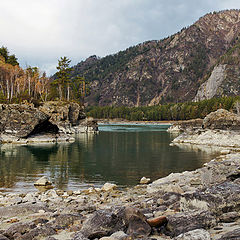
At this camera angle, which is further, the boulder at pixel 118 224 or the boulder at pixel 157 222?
the boulder at pixel 157 222

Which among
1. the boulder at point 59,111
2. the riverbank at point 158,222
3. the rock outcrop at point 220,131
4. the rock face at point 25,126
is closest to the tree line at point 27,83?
the boulder at point 59,111

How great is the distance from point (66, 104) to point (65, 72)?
18034mm

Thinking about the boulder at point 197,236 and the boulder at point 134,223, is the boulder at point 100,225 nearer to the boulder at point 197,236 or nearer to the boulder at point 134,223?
the boulder at point 134,223

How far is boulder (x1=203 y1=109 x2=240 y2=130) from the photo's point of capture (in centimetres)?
5499

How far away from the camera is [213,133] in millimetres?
58688

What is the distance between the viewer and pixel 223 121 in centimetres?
5628

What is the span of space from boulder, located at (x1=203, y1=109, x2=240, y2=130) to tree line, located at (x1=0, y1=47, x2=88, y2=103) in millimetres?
56472

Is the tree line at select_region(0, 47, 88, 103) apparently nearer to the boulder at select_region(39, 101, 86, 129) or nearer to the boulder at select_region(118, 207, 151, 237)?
the boulder at select_region(39, 101, 86, 129)

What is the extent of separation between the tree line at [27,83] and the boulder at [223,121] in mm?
56472

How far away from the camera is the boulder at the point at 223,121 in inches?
2165

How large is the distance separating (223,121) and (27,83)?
82.6 m

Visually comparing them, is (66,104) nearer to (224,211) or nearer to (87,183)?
(87,183)

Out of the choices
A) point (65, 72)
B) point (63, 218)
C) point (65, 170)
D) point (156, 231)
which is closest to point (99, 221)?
point (156, 231)

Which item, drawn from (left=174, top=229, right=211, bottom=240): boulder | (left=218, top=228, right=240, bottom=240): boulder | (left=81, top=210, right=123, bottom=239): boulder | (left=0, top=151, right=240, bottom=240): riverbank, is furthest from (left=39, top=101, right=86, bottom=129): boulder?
(left=218, top=228, right=240, bottom=240): boulder
